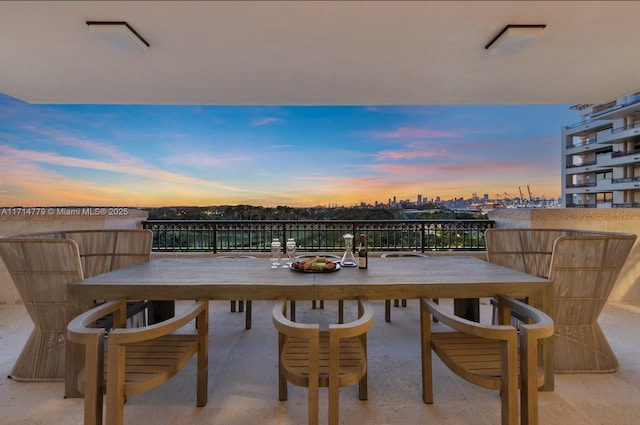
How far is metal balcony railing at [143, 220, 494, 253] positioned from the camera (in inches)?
161

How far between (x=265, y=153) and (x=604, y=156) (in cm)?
2817

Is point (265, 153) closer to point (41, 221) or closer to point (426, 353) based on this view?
point (41, 221)

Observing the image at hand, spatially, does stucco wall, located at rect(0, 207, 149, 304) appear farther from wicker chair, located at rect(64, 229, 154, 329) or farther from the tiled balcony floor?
the tiled balcony floor

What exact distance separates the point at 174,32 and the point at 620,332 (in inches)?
181

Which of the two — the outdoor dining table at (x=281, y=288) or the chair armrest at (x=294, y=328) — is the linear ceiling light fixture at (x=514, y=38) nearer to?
the outdoor dining table at (x=281, y=288)

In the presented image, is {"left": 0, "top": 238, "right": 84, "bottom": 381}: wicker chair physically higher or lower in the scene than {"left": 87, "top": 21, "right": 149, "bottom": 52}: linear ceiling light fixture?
lower

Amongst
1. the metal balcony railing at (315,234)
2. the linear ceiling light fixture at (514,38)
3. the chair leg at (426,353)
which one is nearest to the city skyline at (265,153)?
the metal balcony railing at (315,234)

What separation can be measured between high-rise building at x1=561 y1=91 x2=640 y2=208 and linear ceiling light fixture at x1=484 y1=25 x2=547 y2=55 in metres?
22.6

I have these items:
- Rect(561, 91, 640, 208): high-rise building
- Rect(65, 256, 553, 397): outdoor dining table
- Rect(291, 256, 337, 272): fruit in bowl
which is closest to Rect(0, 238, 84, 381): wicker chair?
Rect(65, 256, 553, 397): outdoor dining table

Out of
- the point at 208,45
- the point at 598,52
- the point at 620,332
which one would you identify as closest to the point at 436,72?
the point at 598,52

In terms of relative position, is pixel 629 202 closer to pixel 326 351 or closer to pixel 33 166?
pixel 326 351

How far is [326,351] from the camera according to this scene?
149cm

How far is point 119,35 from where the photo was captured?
193cm

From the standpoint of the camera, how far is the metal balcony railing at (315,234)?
4094 mm
